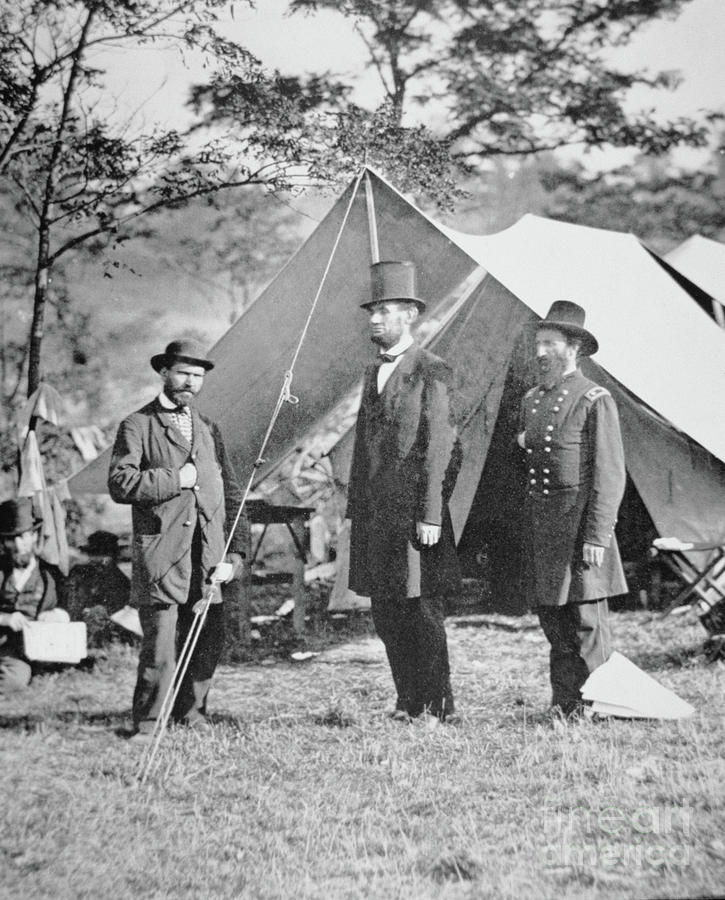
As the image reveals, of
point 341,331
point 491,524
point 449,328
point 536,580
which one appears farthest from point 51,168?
point 536,580

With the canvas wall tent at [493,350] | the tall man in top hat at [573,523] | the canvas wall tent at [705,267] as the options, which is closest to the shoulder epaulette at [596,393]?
the tall man in top hat at [573,523]

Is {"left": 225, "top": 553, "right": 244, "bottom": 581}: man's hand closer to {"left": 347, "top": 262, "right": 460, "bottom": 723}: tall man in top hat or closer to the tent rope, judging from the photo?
the tent rope

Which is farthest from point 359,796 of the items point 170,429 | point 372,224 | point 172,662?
point 372,224

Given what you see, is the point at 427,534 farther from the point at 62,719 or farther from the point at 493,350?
the point at 62,719

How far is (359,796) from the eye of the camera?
2.56m

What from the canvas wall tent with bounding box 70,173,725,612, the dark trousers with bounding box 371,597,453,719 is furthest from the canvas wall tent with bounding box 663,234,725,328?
the dark trousers with bounding box 371,597,453,719

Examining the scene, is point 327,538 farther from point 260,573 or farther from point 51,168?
point 51,168

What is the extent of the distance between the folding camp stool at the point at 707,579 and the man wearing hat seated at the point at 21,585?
255cm

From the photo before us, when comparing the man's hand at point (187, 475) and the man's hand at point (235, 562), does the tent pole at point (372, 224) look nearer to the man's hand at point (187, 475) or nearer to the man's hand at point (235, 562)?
the man's hand at point (187, 475)

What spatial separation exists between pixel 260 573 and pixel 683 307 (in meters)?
2.55

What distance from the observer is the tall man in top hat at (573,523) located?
10.5 feet

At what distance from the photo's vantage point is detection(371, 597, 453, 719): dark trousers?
10.7 ft

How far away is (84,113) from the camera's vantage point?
310 centimetres

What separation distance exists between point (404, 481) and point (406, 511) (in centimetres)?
12
